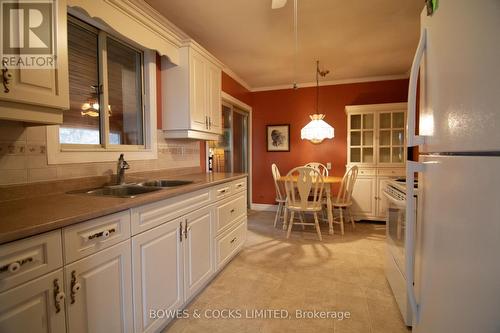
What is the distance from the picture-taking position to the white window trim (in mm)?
1553

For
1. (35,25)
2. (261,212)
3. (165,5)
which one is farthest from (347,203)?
(35,25)

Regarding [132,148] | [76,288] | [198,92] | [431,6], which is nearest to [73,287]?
[76,288]

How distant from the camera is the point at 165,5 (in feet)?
7.48

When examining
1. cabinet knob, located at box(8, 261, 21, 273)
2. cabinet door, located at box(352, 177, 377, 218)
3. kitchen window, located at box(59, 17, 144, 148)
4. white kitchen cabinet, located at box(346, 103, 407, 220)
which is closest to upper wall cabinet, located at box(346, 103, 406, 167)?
white kitchen cabinet, located at box(346, 103, 407, 220)

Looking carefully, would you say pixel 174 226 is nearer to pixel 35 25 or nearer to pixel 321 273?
pixel 35 25

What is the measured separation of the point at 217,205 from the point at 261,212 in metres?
2.75

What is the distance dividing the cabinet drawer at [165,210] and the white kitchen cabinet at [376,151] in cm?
304

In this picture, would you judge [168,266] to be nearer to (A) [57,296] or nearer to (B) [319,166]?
(A) [57,296]

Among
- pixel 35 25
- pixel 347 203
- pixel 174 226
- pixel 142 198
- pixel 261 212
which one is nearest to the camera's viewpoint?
pixel 35 25

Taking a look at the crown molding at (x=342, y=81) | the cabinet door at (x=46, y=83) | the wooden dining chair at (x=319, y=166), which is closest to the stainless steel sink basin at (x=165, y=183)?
the cabinet door at (x=46, y=83)

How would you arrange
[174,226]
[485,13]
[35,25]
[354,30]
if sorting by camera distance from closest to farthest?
[485,13]
[35,25]
[174,226]
[354,30]

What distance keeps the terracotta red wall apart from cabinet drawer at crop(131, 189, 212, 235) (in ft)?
10.3

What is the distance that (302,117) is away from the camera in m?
4.87

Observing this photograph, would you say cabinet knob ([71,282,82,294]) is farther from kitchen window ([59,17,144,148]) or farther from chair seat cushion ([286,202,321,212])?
chair seat cushion ([286,202,321,212])
